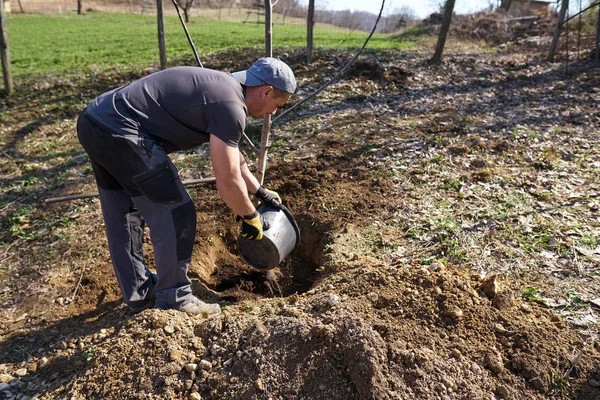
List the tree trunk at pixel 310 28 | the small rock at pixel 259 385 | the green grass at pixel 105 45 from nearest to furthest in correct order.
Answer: the small rock at pixel 259 385 → the tree trunk at pixel 310 28 → the green grass at pixel 105 45

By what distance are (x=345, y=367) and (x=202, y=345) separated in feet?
2.83

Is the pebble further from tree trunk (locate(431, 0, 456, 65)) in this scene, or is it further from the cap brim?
tree trunk (locate(431, 0, 456, 65))

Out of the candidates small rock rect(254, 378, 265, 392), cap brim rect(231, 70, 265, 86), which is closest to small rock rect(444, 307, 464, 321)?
small rock rect(254, 378, 265, 392)

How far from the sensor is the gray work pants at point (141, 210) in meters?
2.41

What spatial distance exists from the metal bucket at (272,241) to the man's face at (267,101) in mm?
776

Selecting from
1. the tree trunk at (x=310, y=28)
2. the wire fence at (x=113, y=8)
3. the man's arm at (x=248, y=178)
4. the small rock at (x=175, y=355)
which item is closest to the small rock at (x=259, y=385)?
the small rock at (x=175, y=355)

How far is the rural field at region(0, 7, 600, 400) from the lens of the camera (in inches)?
87.4

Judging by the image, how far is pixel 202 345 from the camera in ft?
7.93

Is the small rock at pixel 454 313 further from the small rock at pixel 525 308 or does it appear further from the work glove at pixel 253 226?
the work glove at pixel 253 226

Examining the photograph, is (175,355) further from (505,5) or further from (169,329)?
(505,5)

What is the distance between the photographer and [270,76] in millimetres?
2463

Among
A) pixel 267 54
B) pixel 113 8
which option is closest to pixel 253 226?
pixel 267 54

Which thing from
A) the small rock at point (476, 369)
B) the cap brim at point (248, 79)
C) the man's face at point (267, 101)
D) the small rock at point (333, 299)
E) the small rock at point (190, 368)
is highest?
the cap brim at point (248, 79)

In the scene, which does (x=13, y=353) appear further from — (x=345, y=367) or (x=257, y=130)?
(x=257, y=130)
